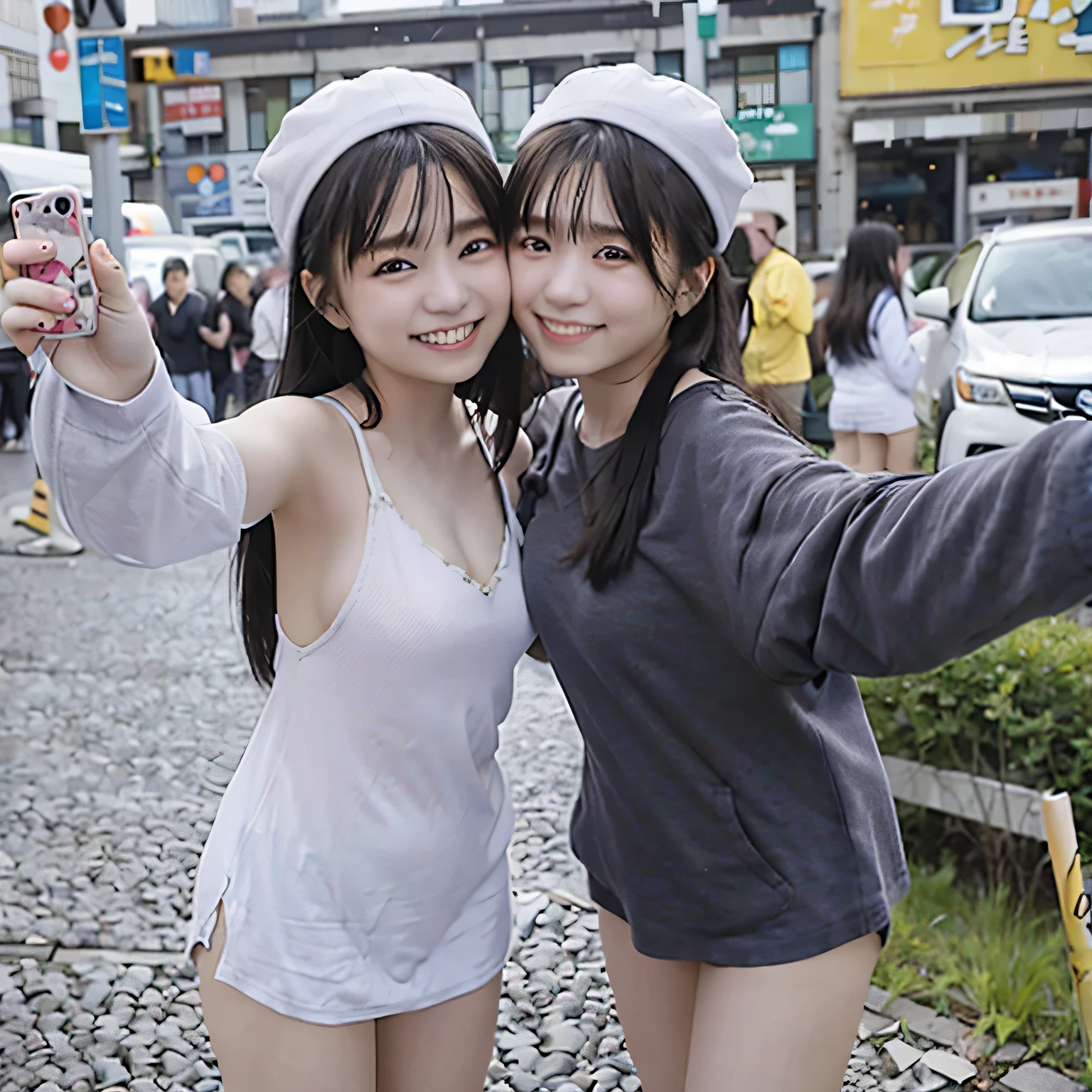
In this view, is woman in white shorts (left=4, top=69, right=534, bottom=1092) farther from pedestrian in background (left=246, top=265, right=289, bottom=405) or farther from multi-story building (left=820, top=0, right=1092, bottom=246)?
pedestrian in background (left=246, top=265, right=289, bottom=405)

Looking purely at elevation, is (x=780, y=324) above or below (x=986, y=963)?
above

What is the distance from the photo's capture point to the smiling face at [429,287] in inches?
57.6

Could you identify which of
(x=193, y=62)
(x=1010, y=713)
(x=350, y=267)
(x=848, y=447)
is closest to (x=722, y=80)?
(x=350, y=267)

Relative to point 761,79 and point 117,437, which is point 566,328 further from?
point 761,79

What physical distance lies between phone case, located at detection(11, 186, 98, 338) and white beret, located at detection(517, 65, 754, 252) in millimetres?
627

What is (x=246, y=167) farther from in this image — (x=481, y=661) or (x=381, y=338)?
(x=481, y=661)

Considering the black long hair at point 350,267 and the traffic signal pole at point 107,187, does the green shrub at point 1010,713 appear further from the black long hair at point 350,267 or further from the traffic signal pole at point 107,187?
the traffic signal pole at point 107,187

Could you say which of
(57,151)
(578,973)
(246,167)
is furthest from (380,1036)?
(57,151)

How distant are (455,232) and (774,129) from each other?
3.30 feet

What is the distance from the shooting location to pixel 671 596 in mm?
1444

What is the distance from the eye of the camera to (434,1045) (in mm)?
1574

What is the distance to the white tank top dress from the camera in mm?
1457

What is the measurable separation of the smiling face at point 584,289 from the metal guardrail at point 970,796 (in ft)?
5.66

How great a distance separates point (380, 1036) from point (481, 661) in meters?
0.48
